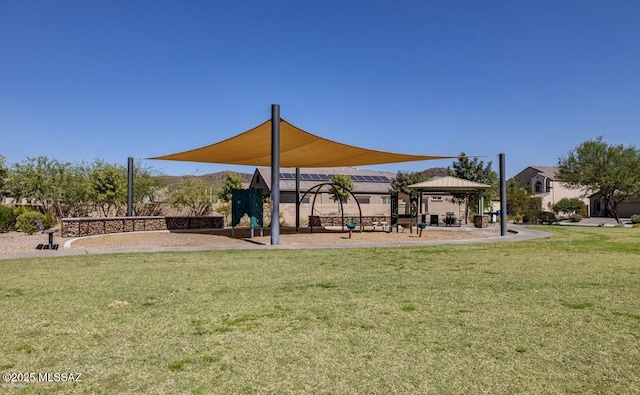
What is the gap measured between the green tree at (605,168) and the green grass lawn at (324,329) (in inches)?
836

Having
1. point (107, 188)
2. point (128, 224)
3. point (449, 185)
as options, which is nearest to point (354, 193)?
point (449, 185)

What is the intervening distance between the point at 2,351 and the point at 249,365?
187cm

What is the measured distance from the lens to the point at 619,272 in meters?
6.83

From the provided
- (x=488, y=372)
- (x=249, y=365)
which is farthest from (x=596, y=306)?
(x=249, y=365)

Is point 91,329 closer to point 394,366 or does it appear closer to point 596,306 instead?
point 394,366

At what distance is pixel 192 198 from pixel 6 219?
791 cm

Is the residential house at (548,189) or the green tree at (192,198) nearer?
the green tree at (192,198)

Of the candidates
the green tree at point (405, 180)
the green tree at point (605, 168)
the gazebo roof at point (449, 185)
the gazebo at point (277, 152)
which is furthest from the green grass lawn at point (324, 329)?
the green tree at point (405, 180)

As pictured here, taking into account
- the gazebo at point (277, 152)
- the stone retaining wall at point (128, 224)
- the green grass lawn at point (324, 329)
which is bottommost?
the green grass lawn at point (324, 329)

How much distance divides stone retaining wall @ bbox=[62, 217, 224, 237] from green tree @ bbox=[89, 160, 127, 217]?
13.4 ft

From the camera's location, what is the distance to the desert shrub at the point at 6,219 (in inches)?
603

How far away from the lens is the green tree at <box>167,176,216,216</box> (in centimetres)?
2142

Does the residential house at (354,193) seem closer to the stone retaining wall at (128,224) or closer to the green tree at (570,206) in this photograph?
the green tree at (570,206)

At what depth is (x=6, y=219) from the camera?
609 inches
